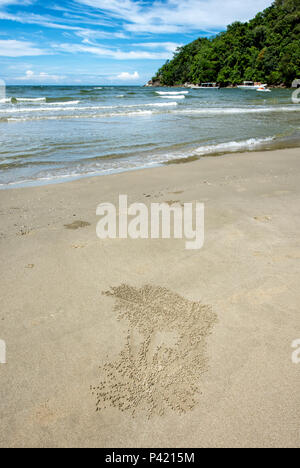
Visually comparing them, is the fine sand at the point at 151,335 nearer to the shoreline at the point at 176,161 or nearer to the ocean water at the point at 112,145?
the shoreline at the point at 176,161

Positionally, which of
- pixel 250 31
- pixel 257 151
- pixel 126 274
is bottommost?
pixel 126 274

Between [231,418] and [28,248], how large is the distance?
269cm

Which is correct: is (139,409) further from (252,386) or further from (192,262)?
(192,262)

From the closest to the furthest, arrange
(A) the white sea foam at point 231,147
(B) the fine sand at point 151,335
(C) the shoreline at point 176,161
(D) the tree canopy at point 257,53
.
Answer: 1. (B) the fine sand at point 151,335
2. (C) the shoreline at point 176,161
3. (A) the white sea foam at point 231,147
4. (D) the tree canopy at point 257,53

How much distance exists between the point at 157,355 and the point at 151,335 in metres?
0.19

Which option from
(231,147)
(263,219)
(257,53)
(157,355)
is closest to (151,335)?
(157,355)

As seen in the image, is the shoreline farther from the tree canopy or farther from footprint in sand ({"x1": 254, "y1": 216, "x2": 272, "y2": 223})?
the tree canopy

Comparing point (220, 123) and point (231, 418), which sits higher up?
point (220, 123)

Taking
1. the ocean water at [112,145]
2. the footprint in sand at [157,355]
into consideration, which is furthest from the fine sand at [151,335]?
the ocean water at [112,145]

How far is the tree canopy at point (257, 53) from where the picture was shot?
84.1m

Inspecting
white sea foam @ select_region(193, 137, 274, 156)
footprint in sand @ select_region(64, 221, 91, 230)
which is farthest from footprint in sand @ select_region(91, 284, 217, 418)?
white sea foam @ select_region(193, 137, 274, 156)

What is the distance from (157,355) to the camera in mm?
2031
